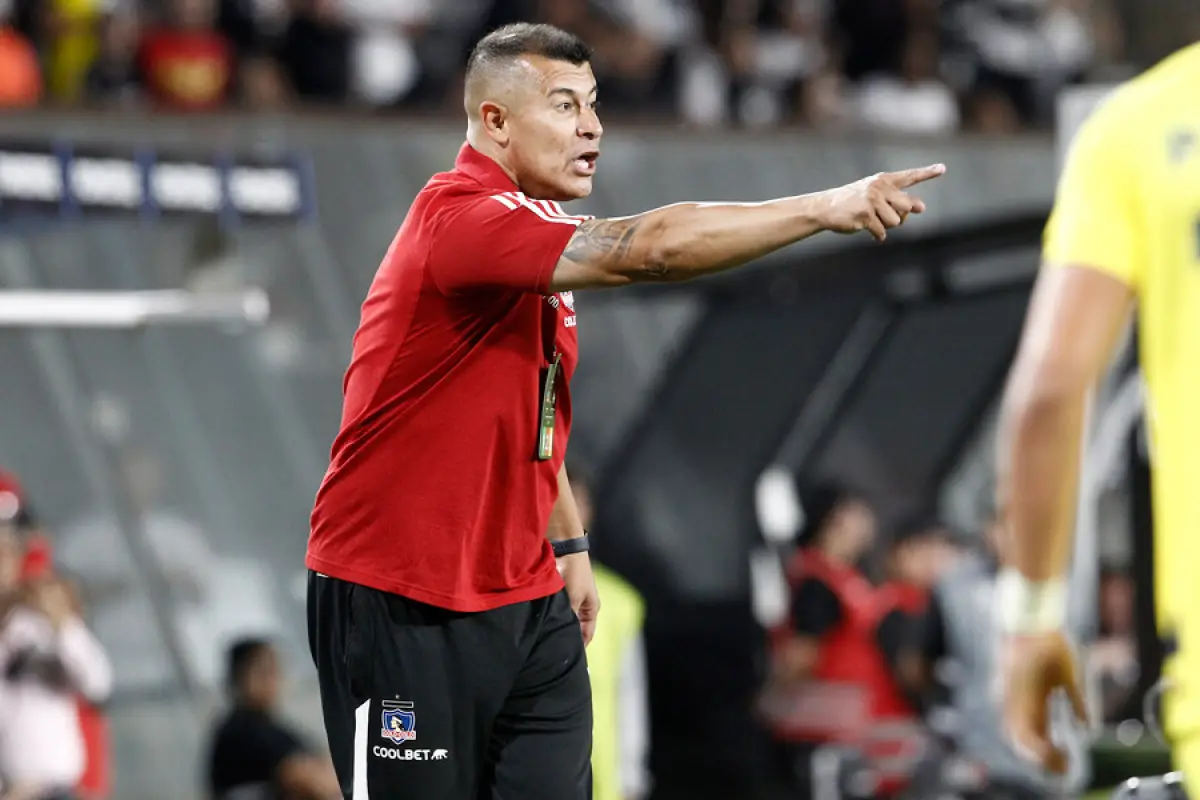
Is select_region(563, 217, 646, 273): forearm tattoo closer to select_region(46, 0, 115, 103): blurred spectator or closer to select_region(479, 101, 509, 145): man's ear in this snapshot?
select_region(479, 101, 509, 145): man's ear

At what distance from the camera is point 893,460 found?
1347 cm

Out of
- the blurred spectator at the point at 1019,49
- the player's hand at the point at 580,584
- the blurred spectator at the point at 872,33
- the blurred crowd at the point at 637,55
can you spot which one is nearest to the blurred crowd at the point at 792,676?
the blurred crowd at the point at 637,55

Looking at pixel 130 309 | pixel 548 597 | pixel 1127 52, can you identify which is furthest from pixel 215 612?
pixel 1127 52

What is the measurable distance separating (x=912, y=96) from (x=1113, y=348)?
45.1ft

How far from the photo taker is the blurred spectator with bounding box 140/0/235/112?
A: 40.8 ft

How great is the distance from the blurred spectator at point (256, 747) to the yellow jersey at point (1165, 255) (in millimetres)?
7034

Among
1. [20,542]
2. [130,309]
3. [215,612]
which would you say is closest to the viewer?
[20,542]

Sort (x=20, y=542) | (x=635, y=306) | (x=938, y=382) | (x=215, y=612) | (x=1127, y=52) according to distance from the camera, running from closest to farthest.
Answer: (x=20, y=542) → (x=215, y=612) → (x=938, y=382) → (x=635, y=306) → (x=1127, y=52)

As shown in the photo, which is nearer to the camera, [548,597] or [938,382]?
[548,597]

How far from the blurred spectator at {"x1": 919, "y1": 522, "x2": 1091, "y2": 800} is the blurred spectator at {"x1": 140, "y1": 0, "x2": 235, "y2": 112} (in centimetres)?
539

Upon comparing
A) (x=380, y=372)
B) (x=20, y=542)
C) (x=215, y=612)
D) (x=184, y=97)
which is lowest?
(x=215, y=612)

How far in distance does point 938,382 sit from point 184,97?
5047mm

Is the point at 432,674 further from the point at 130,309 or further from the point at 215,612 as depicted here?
the point at 215,612

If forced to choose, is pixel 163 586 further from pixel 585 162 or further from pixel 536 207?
pixel 536 207
